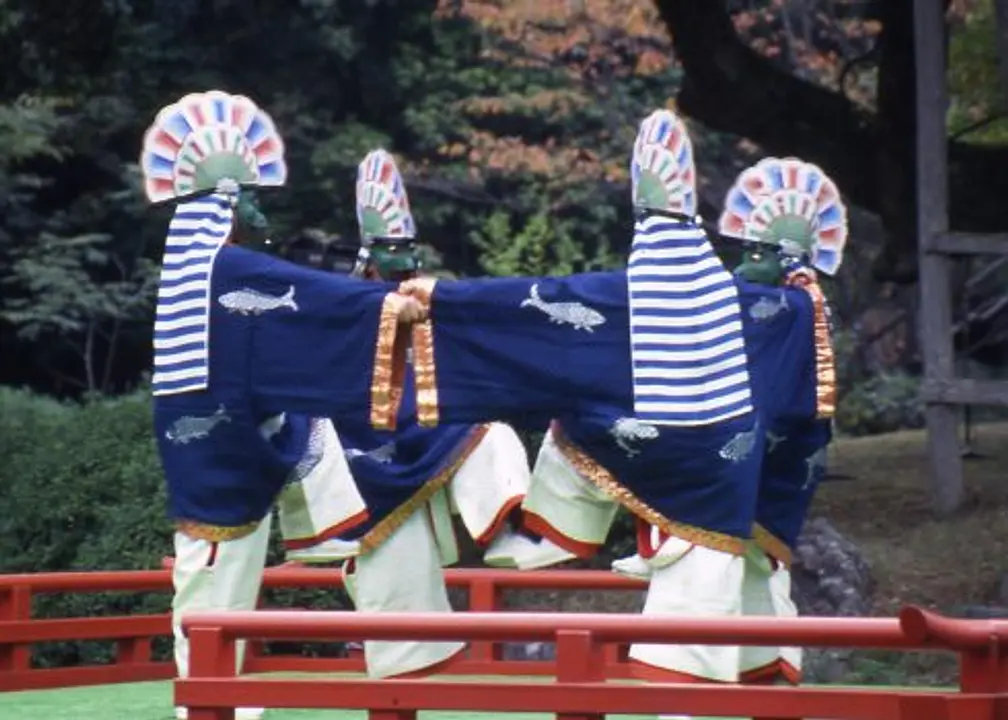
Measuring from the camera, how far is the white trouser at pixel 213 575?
9523 mm

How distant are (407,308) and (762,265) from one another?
1604 millimetres

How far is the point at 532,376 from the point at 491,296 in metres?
0.32

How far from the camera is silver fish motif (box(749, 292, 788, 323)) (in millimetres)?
9516

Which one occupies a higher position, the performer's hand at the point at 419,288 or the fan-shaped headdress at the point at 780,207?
the fan-shaped headdress at the point at 780,207

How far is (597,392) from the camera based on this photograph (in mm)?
9156

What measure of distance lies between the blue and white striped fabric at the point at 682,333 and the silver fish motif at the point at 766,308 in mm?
351

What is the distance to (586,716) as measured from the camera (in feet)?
22.0

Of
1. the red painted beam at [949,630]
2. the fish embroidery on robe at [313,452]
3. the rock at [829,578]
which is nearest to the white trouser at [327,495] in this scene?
the fish embroidery on robe at [313,452]

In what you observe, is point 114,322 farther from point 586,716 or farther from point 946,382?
point 586,716

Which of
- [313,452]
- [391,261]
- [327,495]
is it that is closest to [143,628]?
[327,495]

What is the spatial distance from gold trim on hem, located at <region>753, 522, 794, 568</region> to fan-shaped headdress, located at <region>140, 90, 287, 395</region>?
214cm

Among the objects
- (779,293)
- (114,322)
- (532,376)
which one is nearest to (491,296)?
(532,376)

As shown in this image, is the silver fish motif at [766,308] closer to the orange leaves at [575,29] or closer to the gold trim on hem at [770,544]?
the gold trim on hem at [770,544]

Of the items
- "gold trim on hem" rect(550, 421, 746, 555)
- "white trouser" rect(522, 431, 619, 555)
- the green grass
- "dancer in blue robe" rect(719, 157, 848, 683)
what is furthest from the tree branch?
"gold trim on hem" rect(550, 421, 746, 555)
